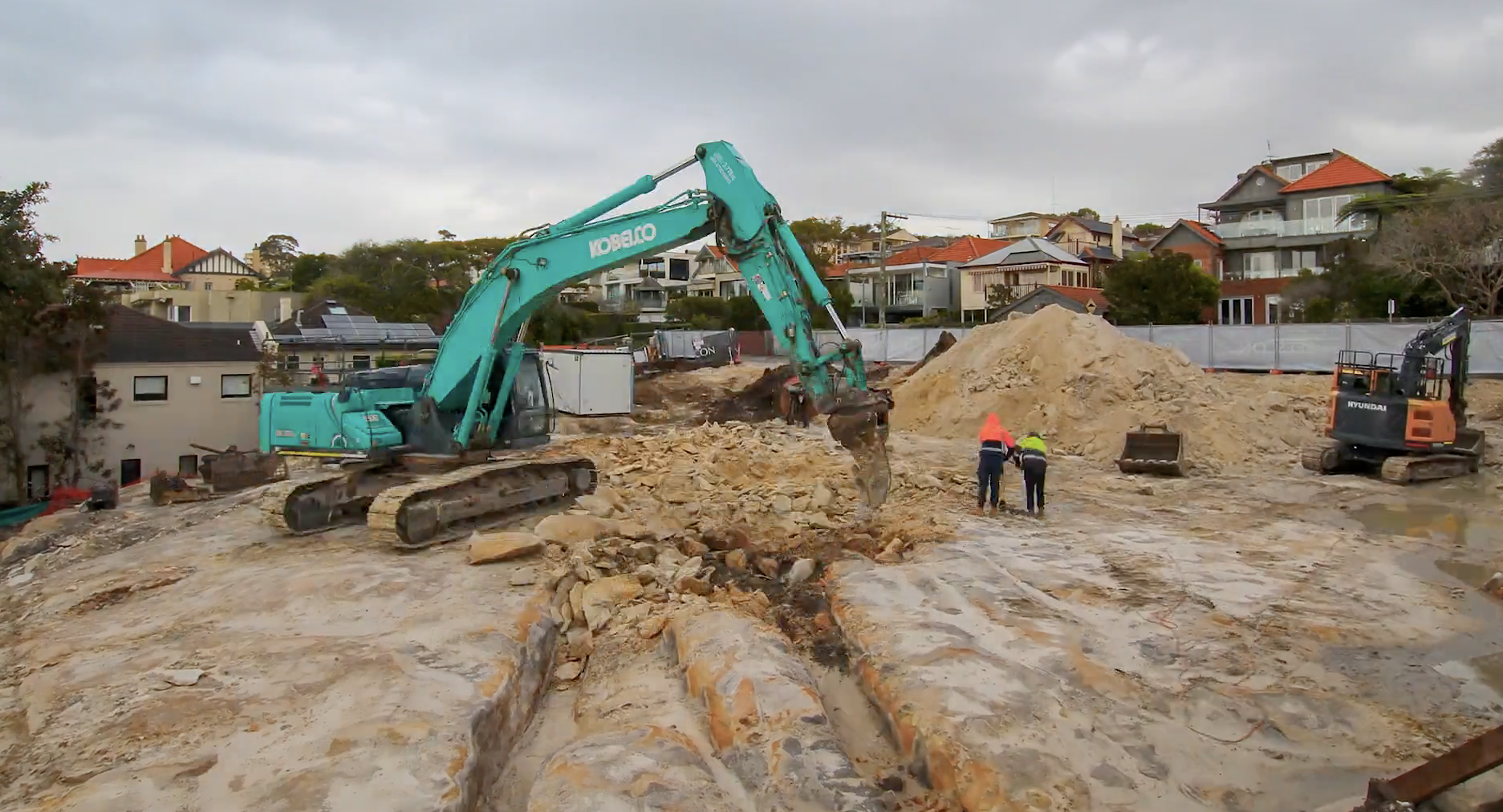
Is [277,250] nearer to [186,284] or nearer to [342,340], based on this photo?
[186,284]

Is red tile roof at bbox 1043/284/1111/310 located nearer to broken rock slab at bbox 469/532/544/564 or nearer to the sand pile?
the sand pile

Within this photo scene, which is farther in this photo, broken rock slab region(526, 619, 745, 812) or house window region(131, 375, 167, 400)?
house window region(131, 375, 167, 400)

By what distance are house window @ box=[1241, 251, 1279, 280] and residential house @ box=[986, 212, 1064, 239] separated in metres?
30.2

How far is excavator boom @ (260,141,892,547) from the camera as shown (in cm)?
952

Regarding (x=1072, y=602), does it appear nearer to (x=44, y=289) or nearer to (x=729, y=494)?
(x=729, y=494)

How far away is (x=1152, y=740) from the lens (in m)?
5.42

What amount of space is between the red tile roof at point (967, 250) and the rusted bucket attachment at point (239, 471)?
4578 centimetres

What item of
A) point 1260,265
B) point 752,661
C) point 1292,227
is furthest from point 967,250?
point 752,661

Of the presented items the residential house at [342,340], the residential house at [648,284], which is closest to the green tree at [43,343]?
the residential house at [342,340]

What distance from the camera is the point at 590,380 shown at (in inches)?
970

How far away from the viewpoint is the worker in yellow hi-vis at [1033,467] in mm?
11523

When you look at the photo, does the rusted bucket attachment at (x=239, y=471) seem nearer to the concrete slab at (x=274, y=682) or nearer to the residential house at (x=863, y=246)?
the concrete slab at (x=274, y=682)

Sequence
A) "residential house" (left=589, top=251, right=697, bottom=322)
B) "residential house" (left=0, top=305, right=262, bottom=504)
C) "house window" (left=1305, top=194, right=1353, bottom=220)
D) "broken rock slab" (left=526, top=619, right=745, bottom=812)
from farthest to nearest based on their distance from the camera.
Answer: "residential house" (left=589, top=251, right=697, bottom=322) < "house window" (left=1305, top=194, right=1353, bottom=220) < "residential house" (left=0, top=305, right=262, bottom=504) < "broken rock slab" (left=526, top=619, right=745, bottom=812)

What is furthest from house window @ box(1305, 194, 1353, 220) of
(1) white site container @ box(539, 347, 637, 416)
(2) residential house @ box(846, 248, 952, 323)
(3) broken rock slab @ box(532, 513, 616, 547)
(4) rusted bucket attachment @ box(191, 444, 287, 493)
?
(4) rusted bucket attachment @ box(191, 444, 287, 493)
